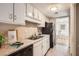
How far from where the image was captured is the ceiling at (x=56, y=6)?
1741 mm

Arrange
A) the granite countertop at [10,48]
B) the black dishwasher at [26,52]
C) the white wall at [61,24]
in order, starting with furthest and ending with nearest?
the white wall at [61,24] → the black dishwasher at [26,52] → the granite countertop at [10,48]

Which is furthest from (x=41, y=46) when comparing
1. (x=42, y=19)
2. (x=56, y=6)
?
(x=56, y=6)

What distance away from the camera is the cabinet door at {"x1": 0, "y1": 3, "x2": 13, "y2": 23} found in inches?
65.0

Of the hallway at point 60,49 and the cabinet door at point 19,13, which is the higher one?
the cabinet door at point 19,13

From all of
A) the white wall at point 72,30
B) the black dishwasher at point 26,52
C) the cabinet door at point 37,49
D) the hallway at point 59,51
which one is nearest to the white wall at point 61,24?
the white wall at point 72,30

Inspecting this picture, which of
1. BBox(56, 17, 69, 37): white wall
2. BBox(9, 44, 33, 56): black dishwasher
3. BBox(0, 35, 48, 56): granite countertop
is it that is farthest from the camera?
BBox(56, 17, 69, 37): white wall

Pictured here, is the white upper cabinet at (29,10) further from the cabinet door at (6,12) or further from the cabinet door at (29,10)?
the cabinet door at (6,12)

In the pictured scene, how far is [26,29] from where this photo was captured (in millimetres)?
1796

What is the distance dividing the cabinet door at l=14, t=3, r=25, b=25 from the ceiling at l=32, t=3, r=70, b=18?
19 cm

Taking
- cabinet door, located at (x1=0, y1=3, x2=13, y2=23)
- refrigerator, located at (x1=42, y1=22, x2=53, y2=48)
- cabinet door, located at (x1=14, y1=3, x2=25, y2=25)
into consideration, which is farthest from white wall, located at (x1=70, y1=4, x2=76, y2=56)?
cabinet door, located at (x1=0, y1=3, x2=13, y2=23)

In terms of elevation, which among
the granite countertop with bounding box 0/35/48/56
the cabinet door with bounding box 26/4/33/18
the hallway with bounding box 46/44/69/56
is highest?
the cabinet door with bounding box 26/4/33/18

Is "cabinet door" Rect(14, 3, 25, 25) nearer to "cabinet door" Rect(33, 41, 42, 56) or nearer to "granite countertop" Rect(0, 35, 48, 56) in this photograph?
"granite countertop" Rect(0, 35, 48, 56)

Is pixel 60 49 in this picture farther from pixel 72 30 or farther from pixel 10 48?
pixel 10 48

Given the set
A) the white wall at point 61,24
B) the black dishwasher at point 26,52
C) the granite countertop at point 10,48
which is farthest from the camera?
the white wall at point 61,24
